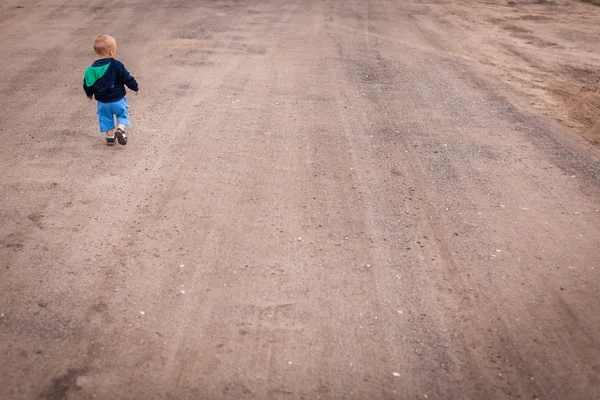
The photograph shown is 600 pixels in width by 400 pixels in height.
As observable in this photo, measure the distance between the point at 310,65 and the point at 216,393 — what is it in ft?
26.6

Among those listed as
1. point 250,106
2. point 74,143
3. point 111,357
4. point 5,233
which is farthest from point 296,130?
point 111,357

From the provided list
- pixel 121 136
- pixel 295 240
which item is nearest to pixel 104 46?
pixel 121 136

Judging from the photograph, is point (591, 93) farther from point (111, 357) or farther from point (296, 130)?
point (111, 357)

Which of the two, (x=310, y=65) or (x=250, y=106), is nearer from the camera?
(x=250, y=106)

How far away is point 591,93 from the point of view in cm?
1033

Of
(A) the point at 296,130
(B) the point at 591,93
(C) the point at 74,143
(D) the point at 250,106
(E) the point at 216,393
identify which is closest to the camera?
(E) the point at 216,393

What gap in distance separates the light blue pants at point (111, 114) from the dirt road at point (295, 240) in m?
0.32

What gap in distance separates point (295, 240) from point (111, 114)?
10.9ft

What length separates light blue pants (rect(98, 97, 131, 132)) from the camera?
7.73 metres

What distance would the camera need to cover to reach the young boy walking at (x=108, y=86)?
7.58m

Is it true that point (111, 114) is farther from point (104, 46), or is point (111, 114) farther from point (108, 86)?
point (104, 46)

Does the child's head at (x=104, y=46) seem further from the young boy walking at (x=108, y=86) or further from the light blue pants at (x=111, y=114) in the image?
the light blue pants at (x=111, y=114)

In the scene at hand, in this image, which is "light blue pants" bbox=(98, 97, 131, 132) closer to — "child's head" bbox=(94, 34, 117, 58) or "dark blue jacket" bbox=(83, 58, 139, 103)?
"dark blue jacket" bbox=(83, 58, 139, 103)

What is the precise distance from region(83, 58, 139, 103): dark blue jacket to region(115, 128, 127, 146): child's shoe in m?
0.38
